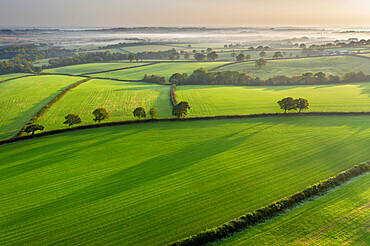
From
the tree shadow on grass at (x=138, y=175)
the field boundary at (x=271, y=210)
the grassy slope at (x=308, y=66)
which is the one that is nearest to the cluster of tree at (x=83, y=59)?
the grassy slope at (x=308, y=66)

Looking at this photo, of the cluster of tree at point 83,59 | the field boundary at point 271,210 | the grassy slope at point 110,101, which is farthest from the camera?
the cluster of tree at point 83,59

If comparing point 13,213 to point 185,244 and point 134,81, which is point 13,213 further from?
point 134,81

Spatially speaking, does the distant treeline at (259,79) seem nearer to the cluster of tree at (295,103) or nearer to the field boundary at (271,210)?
the cluster of tree at (295,103)

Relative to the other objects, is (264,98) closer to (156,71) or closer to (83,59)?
(156,71)

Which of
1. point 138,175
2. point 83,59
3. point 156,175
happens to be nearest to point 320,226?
point 156,175

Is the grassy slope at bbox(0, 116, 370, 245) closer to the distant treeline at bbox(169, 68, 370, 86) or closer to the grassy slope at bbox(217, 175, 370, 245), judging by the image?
the grassy slope at bbox(217, 175, 370, 245)

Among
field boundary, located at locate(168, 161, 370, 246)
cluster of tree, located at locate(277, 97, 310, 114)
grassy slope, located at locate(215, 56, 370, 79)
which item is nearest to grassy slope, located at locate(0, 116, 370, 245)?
field boundary, located at locate(168, 161, 370, 246)

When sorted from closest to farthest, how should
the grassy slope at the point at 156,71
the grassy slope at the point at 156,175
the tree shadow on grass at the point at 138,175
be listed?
the grassy slope at the point at 156,175 < the tree shadow on grass at the point at 138,175 < the grassy slope at the point at 156,71
